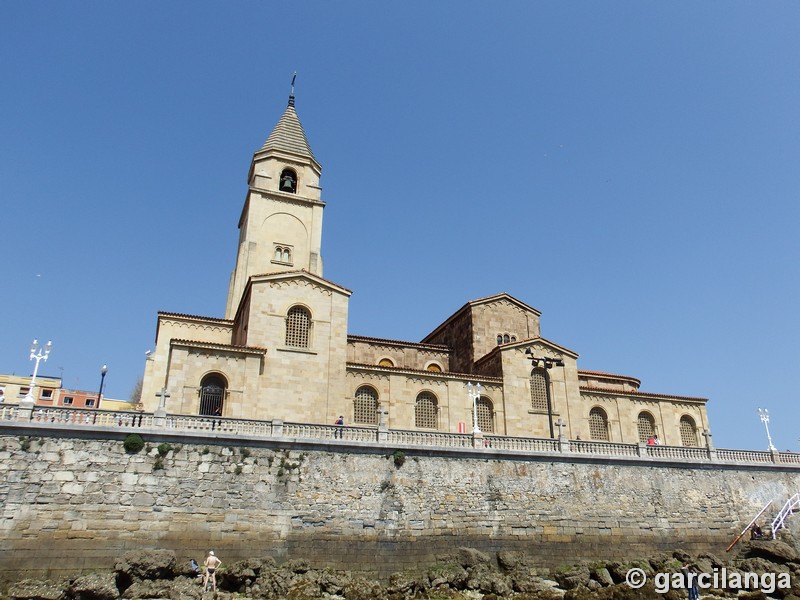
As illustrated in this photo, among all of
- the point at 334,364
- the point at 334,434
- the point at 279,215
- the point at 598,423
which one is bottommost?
the point at 334,434

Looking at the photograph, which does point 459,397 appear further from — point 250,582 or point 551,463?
point 250,582

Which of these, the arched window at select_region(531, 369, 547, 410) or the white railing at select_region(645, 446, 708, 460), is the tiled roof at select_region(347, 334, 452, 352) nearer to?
the arched window at select_region(531, 369, 547, 410)

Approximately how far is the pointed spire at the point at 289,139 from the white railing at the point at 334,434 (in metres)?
25.8

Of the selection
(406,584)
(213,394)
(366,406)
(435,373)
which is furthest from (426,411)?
(406,584)

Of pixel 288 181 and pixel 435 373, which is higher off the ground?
pixel 288 181

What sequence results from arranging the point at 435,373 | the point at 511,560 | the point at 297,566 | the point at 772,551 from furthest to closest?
the point at 435,373 < the point at 772,551 < the point at 511,560 < the point at 297,566

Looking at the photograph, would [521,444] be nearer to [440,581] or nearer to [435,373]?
[440,581]

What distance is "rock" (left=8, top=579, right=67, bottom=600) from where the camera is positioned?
16531 mm

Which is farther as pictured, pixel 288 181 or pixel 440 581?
pixel 288 181

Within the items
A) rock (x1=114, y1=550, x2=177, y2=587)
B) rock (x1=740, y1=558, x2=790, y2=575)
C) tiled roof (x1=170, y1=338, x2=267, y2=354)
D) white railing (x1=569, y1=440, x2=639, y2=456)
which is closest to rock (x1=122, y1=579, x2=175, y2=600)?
rock (x1=114, y1=550, x2=177, y2=587)

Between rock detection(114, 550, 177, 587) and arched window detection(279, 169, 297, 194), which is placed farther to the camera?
arched window detection(279, 169, 297, 194)

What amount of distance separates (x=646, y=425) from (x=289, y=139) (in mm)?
33365

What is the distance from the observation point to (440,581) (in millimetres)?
20094

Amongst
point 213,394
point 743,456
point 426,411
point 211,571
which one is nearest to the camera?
point 211,571
